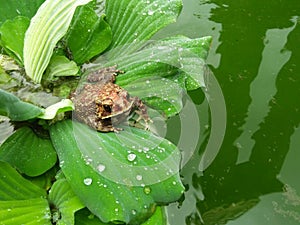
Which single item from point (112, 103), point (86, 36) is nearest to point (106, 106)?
point (112, 103)

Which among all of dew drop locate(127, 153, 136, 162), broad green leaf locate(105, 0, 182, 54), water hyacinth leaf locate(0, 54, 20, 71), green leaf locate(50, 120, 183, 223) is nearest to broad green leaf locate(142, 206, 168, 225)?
green leaf locate(50, 120, 183, 223)

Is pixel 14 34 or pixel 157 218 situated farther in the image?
pixel 14 34

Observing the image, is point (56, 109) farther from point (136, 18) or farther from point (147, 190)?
point (136, 18)

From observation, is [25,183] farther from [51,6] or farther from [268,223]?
[268,223]

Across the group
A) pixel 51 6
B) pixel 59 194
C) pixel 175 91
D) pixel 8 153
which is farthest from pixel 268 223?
pixel 51 6

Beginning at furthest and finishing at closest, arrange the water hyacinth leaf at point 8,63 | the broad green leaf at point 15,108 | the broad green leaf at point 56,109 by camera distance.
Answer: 1. the water hyacinth leaf at point 8,63
2. the broad green leaf at point 56,109
3. the broad green leaf at point 15,108

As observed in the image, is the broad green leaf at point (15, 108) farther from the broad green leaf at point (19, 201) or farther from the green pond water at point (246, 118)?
the green pond water at point (246, 118)

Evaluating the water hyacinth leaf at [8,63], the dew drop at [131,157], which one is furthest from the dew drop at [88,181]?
the water hyacinth leaf at [8,63]

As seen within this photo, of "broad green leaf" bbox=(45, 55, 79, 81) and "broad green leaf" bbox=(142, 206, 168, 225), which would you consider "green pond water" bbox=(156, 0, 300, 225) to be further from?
"broad green leaf" bbox=(45, 55, 79, 81)
